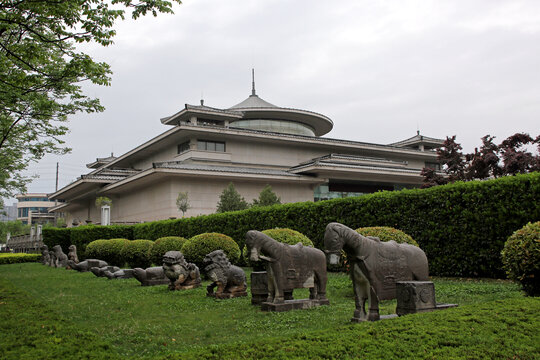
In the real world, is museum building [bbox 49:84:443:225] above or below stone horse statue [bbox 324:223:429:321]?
above

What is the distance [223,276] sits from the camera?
375 inches

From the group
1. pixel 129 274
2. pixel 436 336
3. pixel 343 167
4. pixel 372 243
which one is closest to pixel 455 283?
pixel 372 243

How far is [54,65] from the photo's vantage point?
12727mm

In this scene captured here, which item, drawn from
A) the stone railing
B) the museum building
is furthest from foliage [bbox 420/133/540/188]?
the stone railing

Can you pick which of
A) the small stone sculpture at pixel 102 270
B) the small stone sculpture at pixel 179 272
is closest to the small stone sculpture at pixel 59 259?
the small stone sculpture at pixel 102 270

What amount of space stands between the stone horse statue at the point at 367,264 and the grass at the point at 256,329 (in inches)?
18.6

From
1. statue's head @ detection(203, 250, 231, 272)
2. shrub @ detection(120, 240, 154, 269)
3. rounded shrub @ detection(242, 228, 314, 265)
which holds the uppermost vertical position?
rounded shrub @ detection(242, 228, 314, 265)

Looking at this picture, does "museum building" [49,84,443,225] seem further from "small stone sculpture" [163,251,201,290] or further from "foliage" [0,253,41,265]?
"small stone sculpture" [163,251,201,290]

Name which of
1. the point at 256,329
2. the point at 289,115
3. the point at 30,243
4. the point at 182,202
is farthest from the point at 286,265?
the point at 30,243

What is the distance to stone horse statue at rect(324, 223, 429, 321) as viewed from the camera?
5.97 metres

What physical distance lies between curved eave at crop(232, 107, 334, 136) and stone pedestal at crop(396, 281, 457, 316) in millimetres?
35688

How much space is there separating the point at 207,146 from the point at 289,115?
10423 mm

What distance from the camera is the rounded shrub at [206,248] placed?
13453 millimetres

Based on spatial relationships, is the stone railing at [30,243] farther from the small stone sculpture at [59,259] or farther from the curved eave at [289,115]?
the curved eave at [289,115]
